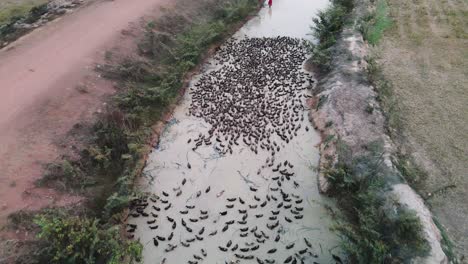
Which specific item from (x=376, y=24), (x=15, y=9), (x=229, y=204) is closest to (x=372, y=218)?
(x=229, y=204)

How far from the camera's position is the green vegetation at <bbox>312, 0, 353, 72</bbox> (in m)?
17.5

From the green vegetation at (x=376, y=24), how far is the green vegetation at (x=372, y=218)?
9.39 meters

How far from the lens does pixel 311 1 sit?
25.7m

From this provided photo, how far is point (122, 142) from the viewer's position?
41.0 feet

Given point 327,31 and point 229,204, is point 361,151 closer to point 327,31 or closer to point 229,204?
point 229,204

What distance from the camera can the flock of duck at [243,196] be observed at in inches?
391

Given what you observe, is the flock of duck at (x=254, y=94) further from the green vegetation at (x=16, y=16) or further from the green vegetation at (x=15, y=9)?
the green vegetation at (x=15, y=9)

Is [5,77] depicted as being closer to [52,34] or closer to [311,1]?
[52,34]

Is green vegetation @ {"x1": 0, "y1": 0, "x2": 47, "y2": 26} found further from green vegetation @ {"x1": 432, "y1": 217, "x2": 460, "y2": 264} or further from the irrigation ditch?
green vegetation @ {"x1": 432, "y1": 217, "x2": 460, "y2": 264}

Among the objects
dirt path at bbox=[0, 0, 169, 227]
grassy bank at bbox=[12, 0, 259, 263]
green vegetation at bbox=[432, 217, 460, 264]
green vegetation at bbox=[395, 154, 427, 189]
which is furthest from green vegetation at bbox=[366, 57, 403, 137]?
dirt path at bbox=[0, 0, 169, 227]

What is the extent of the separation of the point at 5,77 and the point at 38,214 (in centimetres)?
739

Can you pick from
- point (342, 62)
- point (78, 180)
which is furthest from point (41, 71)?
point (342, 62)

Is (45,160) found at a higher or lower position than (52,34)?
lower

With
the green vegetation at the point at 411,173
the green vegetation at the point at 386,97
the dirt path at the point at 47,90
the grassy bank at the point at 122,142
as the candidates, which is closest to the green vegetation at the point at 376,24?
the green vegetation at the point at 386,97
